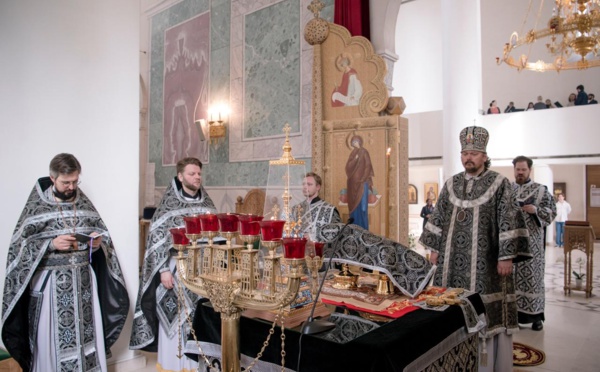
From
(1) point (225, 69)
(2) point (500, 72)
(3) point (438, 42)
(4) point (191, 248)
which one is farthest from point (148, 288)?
(2) point (500, 72)

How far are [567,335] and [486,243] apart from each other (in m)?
2.41

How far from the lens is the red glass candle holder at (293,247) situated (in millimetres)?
1479

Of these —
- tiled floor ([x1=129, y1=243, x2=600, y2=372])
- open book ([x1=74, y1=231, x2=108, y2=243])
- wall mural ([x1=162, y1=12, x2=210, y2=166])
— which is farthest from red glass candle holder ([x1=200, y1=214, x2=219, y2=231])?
wall mural ([x1=162, y1=12, x2=210, y2=166])

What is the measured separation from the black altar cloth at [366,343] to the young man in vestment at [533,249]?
3.25 meters

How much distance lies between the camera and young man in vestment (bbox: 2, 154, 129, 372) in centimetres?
319

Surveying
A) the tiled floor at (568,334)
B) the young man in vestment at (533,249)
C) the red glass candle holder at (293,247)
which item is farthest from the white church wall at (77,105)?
the young man in vestment at (533,249)

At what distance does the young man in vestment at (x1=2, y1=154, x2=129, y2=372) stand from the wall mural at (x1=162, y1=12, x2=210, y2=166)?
183 inches

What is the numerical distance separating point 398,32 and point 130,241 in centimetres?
1442

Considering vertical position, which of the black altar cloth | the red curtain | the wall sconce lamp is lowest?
the black altar cloth

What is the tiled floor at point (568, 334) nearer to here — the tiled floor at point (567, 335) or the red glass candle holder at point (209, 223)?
the tiled floor at point (567, 335)

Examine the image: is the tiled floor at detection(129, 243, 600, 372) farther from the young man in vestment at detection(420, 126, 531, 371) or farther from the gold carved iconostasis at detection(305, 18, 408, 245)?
A: the gold carved iconostasis at detection(305, 18, 408, 245)

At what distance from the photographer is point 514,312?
3.56 metres

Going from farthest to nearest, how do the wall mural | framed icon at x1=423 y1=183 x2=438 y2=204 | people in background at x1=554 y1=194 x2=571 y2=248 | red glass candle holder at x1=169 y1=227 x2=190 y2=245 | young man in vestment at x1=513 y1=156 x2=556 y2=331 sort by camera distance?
framed icon at x1=423 y1=183 x2=438 y2=204 → people in background at x1=554 y1=194 x2=571 y2=248 → the wall mural → young man in vestment at x1=513 y1=156 x2=556 y2=331 → red glass candle holder at x1=169 y1=227 x2=190 y2=245

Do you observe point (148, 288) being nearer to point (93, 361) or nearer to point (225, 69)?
point (93, 361)
